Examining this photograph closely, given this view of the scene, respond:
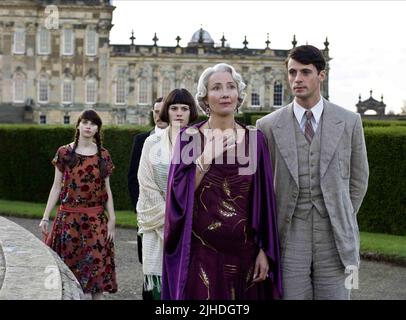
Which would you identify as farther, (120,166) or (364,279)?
(120,166)

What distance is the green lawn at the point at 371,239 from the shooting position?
1105 centimetres

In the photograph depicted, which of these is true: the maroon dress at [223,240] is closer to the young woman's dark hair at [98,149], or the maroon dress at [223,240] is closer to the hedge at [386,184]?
the young woman's dark hair at [98,149]

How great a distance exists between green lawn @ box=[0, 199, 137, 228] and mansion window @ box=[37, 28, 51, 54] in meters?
40.3

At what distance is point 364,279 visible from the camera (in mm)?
9711

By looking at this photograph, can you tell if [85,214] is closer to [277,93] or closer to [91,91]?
[91,91]

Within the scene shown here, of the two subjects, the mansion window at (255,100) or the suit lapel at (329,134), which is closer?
the suit lapel at (329,134)

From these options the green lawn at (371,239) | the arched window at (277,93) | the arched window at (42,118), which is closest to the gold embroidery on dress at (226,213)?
the green lawn at (371,239)

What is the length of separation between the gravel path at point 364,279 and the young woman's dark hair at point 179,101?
292 centimetres

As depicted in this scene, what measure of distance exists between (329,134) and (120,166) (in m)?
13.6

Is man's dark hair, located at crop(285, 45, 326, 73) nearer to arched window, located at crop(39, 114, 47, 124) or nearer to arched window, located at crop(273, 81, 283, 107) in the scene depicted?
arched window, located at crop(39, 114, 47, 124)

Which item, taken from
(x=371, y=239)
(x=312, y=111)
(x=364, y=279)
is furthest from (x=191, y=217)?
(x=371, y=239)

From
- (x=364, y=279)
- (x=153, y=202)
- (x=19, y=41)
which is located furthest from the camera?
(x=19, y=41)

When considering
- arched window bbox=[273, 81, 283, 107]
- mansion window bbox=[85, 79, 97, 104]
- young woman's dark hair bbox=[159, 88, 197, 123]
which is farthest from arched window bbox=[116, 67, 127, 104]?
young woman's dark hair bbox=[159, 88, 197, 123]
